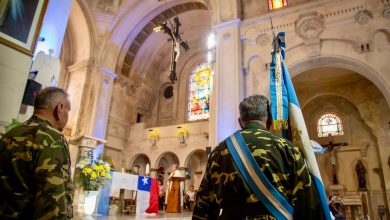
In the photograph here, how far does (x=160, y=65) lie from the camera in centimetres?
1869

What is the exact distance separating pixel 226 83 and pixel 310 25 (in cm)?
330

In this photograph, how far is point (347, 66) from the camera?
28.8 ft

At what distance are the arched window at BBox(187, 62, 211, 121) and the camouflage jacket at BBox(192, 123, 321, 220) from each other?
1449cm

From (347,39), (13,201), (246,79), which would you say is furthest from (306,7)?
(13,201)

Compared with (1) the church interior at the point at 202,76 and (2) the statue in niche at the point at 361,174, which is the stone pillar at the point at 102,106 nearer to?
(1) the church interior at the point at 202,76

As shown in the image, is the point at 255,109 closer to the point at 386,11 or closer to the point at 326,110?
the point at 386,11

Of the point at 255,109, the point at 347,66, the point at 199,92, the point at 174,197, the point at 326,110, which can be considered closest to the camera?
the point at 255,109

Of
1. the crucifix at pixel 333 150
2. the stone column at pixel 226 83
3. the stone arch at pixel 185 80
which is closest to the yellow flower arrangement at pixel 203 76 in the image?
the stone arch at pixel 185 80

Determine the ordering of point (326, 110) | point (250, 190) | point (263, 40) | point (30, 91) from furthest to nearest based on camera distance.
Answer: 1. point (326, 110)
2. point (263, 40)
3. point (30, 91)
4. point (250, 190)

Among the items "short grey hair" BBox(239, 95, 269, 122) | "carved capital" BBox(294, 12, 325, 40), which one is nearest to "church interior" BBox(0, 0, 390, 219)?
"carved capital" BBox(294, 12, 325, 40)

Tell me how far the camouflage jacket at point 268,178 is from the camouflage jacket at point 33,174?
823 millimetres

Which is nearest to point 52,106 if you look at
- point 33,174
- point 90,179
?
point 33,174

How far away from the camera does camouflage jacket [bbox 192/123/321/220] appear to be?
5.11 feet

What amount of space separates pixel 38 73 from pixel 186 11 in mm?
11947
